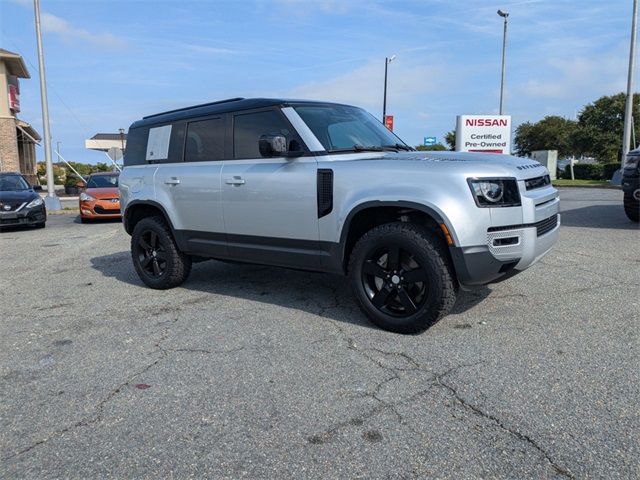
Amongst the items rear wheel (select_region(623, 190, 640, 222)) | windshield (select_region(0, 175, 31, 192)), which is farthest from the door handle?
windshield (select_region(0, 175, 31, 192))

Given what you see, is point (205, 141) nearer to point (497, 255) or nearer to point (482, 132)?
point (497, 255)

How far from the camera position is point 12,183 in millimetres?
14008

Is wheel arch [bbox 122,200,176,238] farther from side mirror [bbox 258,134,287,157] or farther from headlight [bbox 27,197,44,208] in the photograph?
headlight [bbox 27,197,44,208]

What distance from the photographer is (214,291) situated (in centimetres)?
579

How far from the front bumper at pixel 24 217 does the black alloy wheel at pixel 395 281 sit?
11.3 meters

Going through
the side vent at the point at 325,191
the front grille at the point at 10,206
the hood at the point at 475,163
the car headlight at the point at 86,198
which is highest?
the hood at the point at 475,163

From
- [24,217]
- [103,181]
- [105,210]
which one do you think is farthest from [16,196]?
[103,181]

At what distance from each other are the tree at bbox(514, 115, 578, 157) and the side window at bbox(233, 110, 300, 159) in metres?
50.0

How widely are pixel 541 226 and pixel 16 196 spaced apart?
504 inches

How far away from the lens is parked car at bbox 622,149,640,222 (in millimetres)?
9062

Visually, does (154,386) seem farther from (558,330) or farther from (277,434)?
(558,330)

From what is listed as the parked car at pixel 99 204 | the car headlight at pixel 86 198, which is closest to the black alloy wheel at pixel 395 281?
the parked car at pixel 99 204

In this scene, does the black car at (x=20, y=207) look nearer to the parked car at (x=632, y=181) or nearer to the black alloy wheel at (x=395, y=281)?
the black alloy wheel at (x=395, y=281)

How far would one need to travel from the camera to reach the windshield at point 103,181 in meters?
15.2
